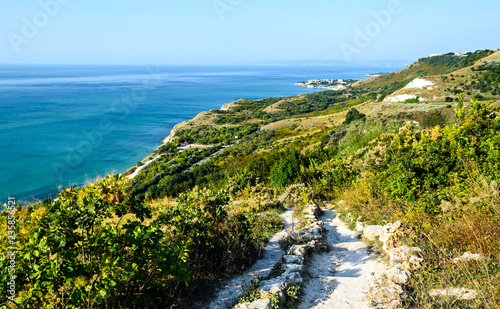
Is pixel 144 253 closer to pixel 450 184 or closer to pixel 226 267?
pixel 226 267

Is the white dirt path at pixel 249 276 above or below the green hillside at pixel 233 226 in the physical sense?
below

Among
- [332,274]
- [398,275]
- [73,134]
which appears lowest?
[73,134]

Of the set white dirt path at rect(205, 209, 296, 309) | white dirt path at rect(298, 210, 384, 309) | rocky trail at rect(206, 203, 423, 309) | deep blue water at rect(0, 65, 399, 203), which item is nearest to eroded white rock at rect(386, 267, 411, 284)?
rocky trail at rect(206, 203, 423, 309)

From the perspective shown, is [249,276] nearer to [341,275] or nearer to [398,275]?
[341,275]

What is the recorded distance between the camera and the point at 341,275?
5.00 metres

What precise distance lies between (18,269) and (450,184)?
7.68 meters

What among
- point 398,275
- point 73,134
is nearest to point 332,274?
point 398,275

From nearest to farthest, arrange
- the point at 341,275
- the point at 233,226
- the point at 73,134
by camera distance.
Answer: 1. the point at 341,275
2. the point at 233,226
3. the point at 73,134

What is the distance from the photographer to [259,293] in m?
3.98

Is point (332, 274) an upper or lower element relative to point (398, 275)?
lower

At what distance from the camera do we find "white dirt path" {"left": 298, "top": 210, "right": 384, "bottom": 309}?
13.5ft

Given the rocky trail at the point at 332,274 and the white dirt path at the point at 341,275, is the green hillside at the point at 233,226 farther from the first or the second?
the white dirt path at the point at 341,275

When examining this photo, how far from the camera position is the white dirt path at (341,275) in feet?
13.5

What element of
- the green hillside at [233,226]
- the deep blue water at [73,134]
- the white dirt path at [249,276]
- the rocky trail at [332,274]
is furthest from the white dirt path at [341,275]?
the deep blue water at [73,134]
